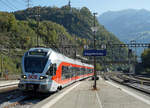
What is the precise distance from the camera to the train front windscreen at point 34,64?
16.1 m

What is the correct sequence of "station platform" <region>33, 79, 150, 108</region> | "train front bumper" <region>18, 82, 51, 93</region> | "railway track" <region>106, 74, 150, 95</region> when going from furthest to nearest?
"railway track" <region>106, 74, 150, 95</region> < "train front bumper" <region>18, 82, 51, 93</region> < "station platform" <region>33, 79, 150, 108</region>

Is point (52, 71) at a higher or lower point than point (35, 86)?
higher

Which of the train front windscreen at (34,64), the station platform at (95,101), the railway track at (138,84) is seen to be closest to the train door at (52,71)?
the train front windscreen at (34,64)

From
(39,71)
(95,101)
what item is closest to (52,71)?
(39,71)

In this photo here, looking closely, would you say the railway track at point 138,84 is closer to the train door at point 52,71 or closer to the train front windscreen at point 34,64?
the train door at point 52,71

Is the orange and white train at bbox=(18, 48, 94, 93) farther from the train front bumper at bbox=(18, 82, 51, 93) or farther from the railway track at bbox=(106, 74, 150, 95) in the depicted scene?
the railway track at bbox=(106, 74, 150, 95)

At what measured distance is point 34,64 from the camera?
53.7 ft

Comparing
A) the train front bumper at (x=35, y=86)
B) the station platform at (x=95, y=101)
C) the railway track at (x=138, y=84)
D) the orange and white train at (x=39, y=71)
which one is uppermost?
the orange and white train at (x=39, y=71)

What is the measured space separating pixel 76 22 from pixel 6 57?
433 ft

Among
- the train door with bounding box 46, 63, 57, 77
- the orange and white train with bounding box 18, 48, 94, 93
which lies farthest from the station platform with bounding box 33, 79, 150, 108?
the train door with bounding box 46, 63, 57, 77

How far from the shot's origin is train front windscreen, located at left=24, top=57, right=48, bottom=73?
1615 centimetres

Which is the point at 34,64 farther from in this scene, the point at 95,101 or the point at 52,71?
the point at 95,101

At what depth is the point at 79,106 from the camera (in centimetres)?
1280

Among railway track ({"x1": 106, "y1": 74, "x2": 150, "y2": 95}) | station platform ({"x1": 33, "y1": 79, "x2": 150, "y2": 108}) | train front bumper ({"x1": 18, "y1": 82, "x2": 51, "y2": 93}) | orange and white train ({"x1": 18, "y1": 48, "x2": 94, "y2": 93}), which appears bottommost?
railway track ({"x1": 106, "y1": 74, "x2": 150, "y2": 95})
